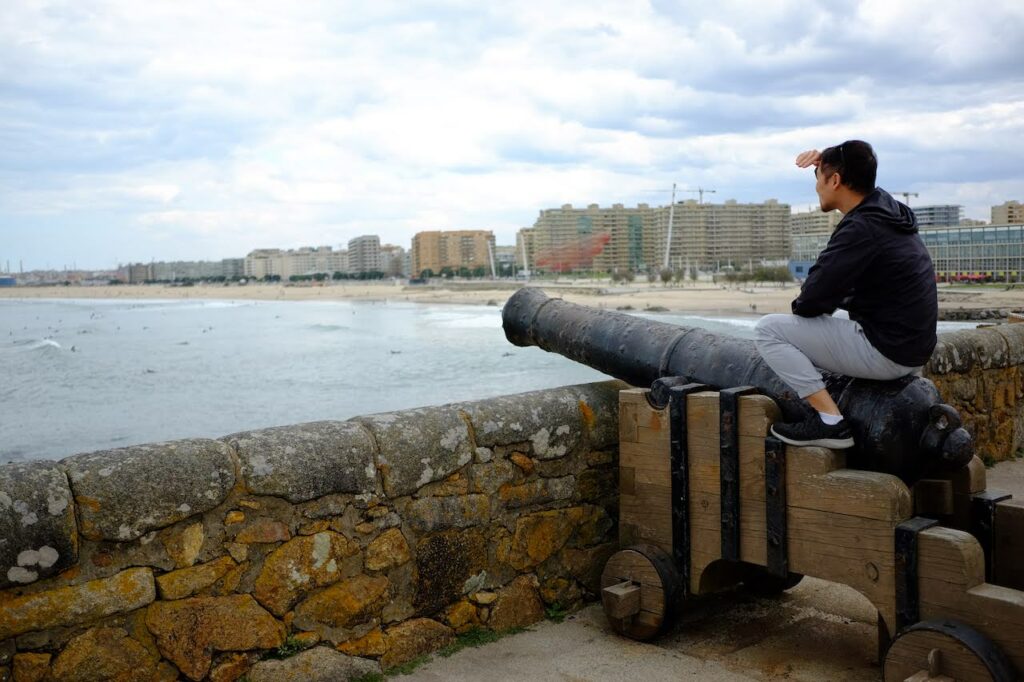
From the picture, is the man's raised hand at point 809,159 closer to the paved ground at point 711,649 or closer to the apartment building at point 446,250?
the paved ground at point 711,649

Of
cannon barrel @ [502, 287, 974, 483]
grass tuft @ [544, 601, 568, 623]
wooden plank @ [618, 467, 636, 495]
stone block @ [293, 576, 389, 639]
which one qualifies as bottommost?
grass tuft @ [544, 601, 568, 623]

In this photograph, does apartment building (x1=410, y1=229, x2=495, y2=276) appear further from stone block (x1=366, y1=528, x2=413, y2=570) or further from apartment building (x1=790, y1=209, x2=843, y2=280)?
stone block (x1=366, y1=528, x2=413, y2=570)

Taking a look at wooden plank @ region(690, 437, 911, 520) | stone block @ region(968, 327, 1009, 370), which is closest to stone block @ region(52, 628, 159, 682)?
wooden plank @ region(690, 437, 911, 520)

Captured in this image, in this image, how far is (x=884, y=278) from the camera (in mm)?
2965

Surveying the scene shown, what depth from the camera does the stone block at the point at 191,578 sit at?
2.93 meters

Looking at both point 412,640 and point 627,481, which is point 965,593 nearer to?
point 627,481

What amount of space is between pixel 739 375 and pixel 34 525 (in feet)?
7.72

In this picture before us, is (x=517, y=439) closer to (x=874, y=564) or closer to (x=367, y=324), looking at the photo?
(x=874, y=564)

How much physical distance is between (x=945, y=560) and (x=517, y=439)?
1.62 m

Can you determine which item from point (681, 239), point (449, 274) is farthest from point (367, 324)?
point (681, 239)

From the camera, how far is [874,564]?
2.87 metres

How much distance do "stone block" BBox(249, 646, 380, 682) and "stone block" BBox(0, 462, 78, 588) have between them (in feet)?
2.45

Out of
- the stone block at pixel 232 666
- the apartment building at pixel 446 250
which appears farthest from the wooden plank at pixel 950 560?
the apartment building at pixel 446 250

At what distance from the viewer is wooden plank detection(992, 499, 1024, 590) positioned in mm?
3066
